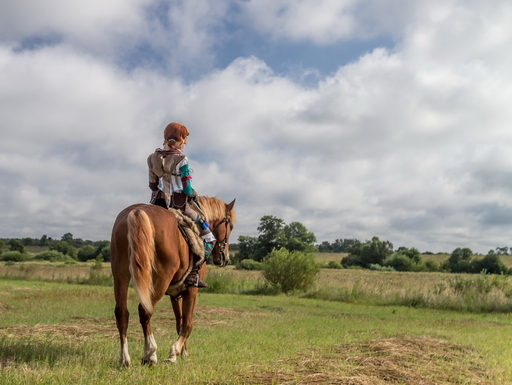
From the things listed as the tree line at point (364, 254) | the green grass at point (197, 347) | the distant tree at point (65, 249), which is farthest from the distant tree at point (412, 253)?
the green grass at point (197, 347)

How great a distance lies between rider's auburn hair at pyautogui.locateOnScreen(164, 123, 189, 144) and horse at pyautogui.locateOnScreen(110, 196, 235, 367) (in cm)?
109

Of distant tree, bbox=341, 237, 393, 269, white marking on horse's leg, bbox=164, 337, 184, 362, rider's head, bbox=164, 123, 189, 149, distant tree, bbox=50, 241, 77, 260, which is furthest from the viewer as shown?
distant tree, bbox=341, 237, 393, 269

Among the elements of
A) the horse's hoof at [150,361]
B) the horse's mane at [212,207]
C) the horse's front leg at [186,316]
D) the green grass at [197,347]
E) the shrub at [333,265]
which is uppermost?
the horse's mane at [212,207]

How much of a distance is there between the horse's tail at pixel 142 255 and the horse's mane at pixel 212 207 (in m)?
1.67

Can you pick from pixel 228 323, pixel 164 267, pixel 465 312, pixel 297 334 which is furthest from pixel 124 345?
pixel 465 312

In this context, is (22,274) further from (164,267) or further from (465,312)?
(164,267)

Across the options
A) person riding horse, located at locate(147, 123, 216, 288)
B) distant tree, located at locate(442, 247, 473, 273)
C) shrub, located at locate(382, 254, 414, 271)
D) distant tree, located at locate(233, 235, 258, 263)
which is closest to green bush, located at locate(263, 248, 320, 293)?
person riding horse, located at locate(147, 123, 216, 288)

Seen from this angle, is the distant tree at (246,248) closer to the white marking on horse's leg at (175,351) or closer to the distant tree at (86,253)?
the distant tree at (86,253)

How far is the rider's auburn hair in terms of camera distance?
616cm

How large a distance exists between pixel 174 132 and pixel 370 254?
→ 78749mm

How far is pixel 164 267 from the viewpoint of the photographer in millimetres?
5273

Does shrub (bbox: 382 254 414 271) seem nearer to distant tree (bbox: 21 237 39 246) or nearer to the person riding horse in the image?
the person riding horse

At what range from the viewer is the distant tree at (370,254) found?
79.9 m

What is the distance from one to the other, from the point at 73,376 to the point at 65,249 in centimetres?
7993
